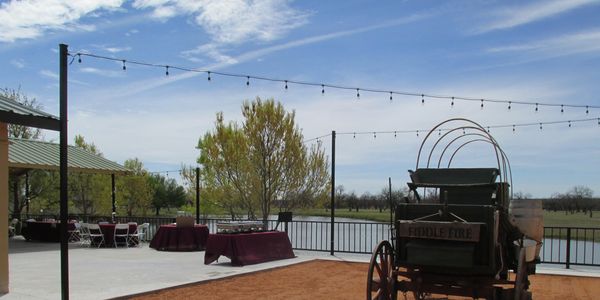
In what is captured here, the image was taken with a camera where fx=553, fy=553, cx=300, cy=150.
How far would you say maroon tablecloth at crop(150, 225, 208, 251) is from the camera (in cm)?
1530

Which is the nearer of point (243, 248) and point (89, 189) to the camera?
point (243, 248)

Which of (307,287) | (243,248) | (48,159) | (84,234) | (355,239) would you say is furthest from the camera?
(355,239)

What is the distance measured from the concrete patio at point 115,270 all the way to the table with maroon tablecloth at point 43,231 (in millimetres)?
2359

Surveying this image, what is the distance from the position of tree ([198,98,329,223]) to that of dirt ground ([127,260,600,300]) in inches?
311

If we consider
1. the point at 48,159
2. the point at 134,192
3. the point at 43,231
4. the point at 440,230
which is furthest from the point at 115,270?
the point at 134,192

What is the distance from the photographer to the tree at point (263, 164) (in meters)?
19.0

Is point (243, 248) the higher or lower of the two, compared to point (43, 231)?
higher

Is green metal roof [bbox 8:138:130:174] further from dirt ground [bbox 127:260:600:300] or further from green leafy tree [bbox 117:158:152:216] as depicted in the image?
green leafy tree [bbox 117:158:152:216]

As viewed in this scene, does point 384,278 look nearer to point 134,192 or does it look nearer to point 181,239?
point 181,239

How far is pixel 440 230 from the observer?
602 centimetres

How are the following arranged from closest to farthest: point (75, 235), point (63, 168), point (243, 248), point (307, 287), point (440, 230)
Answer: point (440, 230)
point (63, 168)
point (307, 287)
point (243, 248)
point (75, 235)

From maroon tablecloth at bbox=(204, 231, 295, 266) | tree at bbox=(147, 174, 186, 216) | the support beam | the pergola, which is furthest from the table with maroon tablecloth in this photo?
tree at bbox=(147, 174, 186, 216)

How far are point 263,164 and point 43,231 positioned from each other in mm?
7763

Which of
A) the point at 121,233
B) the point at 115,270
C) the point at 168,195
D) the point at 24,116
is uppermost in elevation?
the point at 24,116
